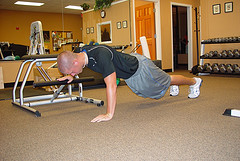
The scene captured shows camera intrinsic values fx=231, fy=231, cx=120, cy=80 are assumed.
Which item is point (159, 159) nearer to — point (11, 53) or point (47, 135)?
point (47, 135)

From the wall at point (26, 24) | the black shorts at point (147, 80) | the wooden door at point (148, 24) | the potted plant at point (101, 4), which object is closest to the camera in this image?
the black shorts at point (147, 80)

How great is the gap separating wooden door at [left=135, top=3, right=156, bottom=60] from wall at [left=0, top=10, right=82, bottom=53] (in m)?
2.22

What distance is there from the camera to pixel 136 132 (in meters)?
1.78

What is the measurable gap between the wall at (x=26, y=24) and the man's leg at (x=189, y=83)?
3205 millimetres

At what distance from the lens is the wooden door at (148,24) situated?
22.6ft

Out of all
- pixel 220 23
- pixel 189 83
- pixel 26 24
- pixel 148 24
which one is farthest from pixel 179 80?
pixel 148 24

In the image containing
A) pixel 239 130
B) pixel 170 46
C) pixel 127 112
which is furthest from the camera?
pixel 170 46

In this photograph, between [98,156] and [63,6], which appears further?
[63,6]

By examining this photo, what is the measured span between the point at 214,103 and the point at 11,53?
4.47m

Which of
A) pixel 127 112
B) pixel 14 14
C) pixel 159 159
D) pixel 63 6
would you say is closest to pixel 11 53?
pixel 14 14

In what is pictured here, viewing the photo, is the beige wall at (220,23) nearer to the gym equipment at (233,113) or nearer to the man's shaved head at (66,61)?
the gym equipment at (233,113)

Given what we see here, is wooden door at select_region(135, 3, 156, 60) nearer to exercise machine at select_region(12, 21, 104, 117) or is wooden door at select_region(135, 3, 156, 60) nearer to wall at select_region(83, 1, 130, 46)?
wall at select_region(83, 1, 130, 46)

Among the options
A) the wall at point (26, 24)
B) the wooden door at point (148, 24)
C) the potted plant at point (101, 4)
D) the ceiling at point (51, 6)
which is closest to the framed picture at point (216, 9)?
the wooden door at point (148, 24)

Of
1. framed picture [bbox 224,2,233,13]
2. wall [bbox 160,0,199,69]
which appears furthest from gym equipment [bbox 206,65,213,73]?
wall [bbox 160,0,199,69]
